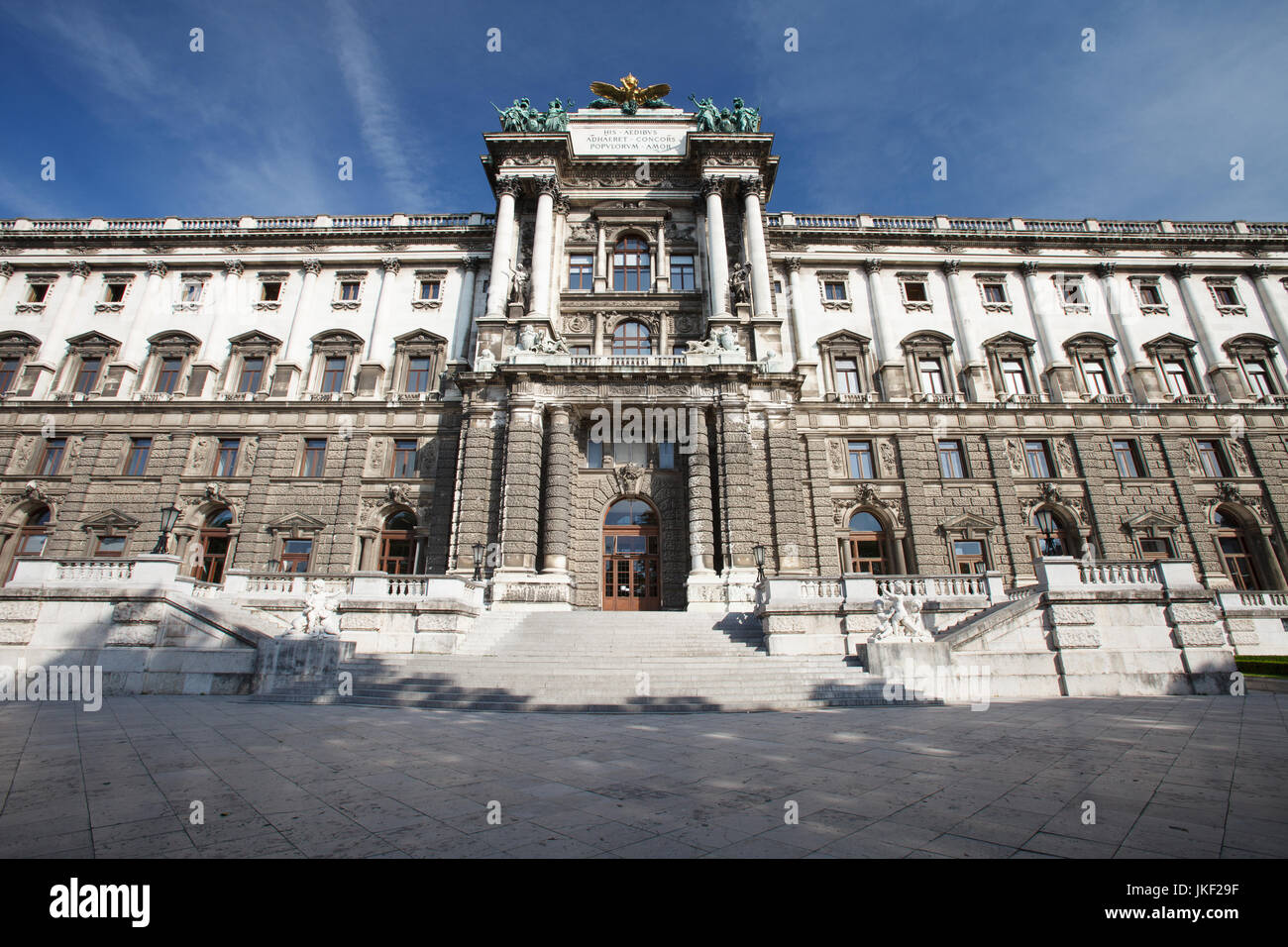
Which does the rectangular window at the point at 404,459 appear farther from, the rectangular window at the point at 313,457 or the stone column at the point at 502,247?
the stone column at the point at 502,247

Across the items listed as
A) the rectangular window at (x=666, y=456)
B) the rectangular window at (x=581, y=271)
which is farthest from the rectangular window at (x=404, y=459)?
the rectangular window at (x=666, y=456)

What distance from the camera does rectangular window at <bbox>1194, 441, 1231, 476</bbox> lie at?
86.6ft

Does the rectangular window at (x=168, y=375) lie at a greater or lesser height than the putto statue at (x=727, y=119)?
lesser

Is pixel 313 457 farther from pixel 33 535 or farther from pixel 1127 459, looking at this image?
pixel 1127 459

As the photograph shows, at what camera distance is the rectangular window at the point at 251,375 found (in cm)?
2775

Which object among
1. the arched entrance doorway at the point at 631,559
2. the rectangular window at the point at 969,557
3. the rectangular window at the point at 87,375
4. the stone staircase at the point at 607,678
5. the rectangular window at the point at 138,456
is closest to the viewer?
the stone staircase at the point at 607,678

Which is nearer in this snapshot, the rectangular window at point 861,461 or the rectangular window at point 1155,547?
the rectangular window at point 1155,547

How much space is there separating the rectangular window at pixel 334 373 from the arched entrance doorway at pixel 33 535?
13192 mm

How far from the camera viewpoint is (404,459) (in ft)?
85.1

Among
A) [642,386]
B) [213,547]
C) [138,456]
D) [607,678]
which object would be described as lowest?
[607,678]

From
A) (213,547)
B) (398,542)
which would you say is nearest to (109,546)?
(213,547)

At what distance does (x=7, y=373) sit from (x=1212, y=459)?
197 ft
